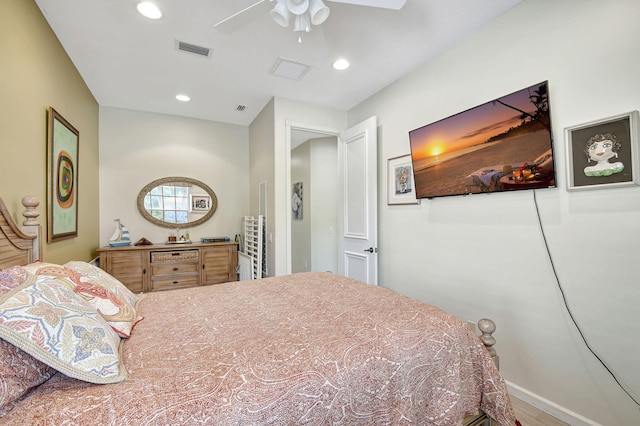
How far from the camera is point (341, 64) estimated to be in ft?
8.44

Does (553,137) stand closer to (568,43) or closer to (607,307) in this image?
(568,43)

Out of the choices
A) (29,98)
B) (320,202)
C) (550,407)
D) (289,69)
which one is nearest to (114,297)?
(29,98)

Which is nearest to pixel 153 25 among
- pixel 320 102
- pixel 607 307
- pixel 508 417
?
pixel 320 102

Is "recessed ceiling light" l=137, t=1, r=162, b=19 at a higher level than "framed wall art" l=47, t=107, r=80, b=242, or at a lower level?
higher

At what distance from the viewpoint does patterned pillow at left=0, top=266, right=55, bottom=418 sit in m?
0.72

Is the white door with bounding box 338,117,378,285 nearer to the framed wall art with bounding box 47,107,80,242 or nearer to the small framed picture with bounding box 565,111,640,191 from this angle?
the small framed picture with bounding box 565,111,640,191

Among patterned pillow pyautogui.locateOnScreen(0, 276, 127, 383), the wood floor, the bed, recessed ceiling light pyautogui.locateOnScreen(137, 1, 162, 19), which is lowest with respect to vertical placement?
the wood floor

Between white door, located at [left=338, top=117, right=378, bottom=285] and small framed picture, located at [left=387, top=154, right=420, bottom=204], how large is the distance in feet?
0.52

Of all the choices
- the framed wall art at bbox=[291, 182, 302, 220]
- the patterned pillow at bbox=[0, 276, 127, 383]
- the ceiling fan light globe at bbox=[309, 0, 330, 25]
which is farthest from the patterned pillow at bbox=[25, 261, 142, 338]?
the framed wall art at bbox=[291, 182, 302, 220]

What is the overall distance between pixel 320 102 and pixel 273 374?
3.20 m

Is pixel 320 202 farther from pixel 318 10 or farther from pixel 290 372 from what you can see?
pixel 290 372

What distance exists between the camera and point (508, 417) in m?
1.18

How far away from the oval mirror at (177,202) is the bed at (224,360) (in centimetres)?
241

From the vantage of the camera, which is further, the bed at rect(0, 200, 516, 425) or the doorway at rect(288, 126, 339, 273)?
the doorway at rect(288, 126, 339, 273)
